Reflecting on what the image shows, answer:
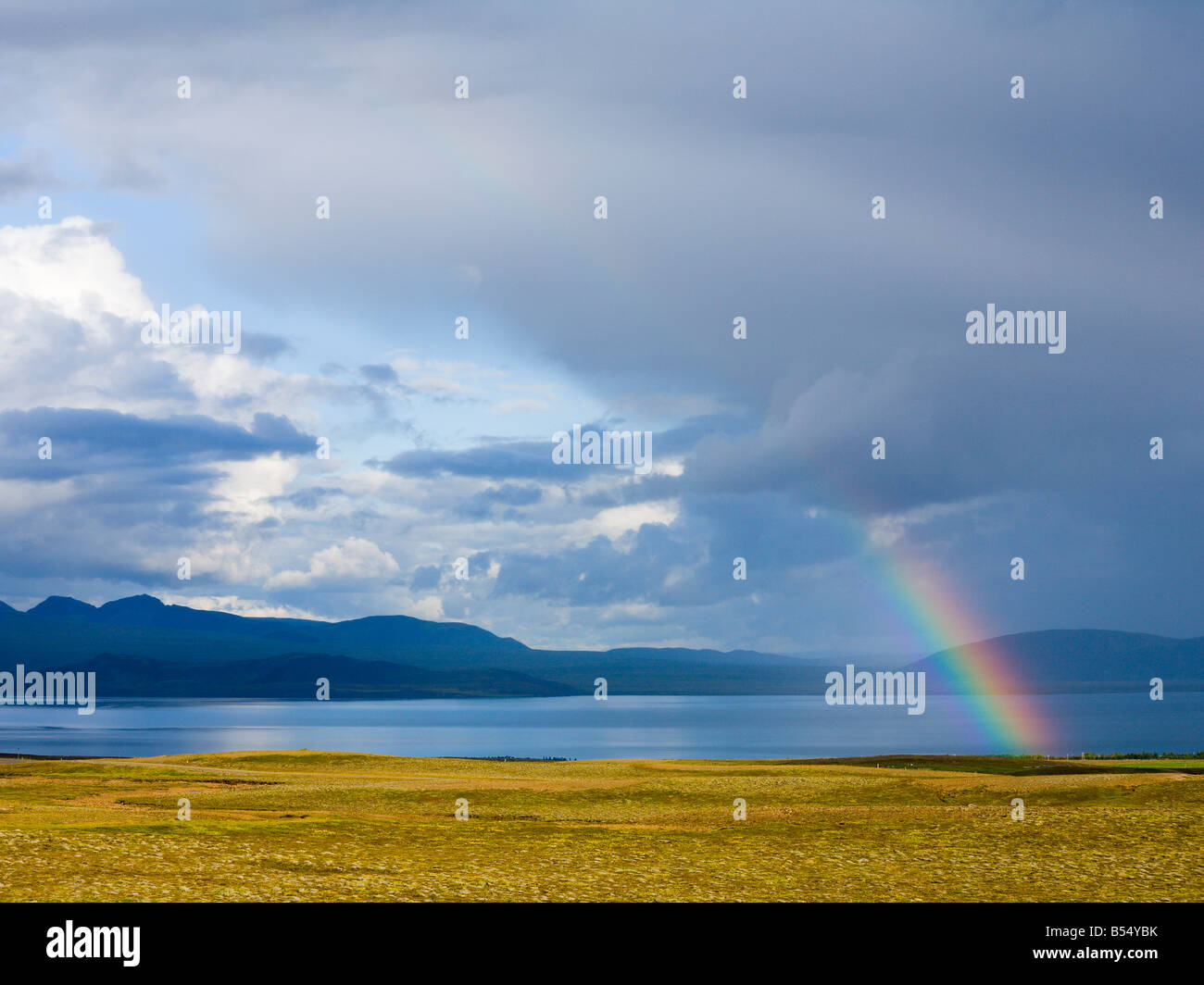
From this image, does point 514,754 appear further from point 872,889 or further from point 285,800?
point 872,889

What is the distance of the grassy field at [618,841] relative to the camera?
2581 centimetres

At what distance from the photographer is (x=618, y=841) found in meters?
36.1

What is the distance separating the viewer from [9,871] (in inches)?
1019

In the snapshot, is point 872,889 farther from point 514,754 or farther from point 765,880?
point 514,754

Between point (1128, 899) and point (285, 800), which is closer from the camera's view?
point (1128, 899)

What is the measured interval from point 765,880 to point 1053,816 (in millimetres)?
17923

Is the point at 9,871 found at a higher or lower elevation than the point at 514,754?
higher

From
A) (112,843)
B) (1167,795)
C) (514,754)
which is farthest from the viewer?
(514,754)

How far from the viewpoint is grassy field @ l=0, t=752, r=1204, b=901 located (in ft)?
84.7
